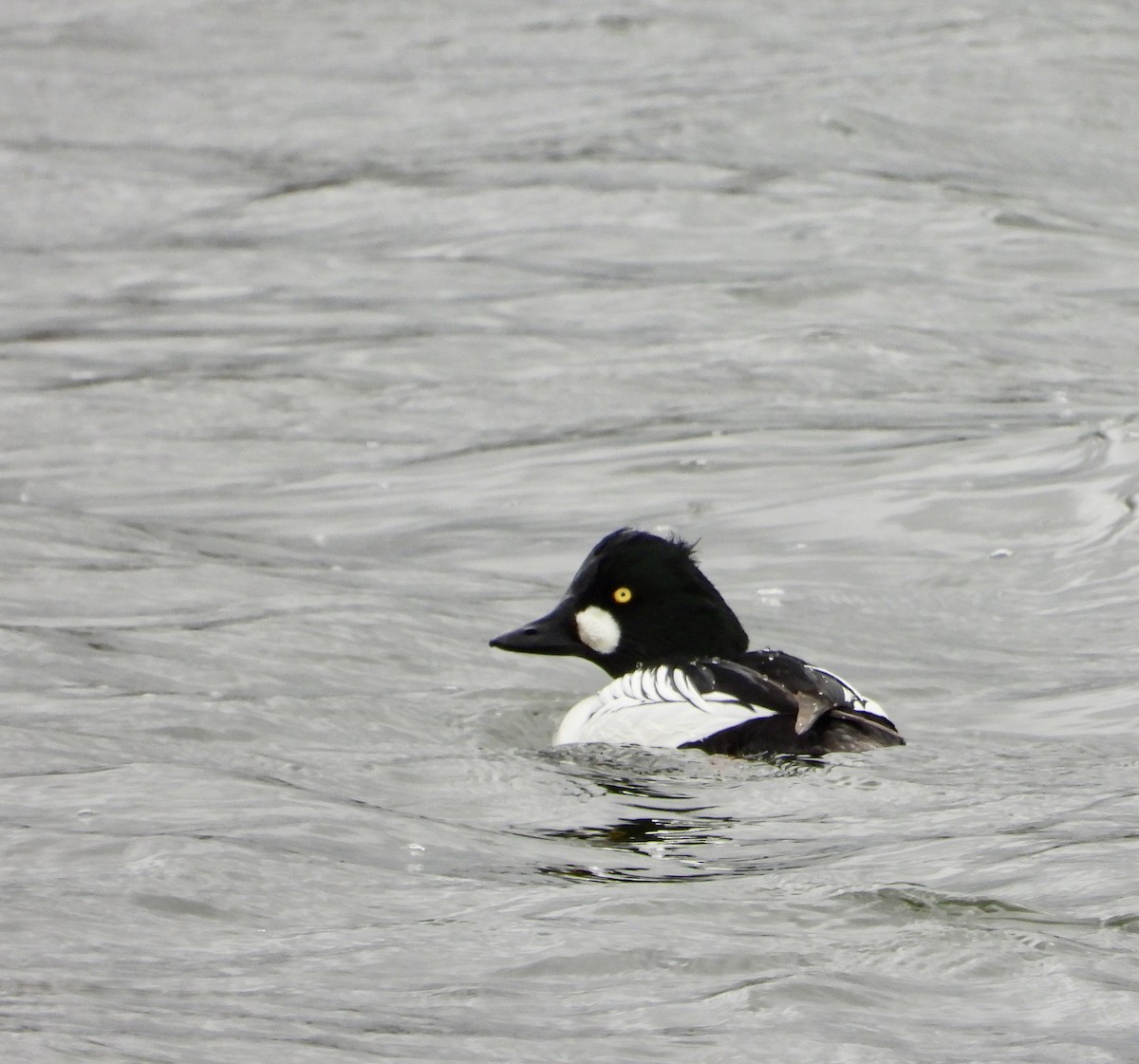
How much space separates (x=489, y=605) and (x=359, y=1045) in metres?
4.17

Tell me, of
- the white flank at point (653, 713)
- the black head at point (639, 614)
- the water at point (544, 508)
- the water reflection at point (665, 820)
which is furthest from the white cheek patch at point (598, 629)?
the water reflection at point (665, 820)

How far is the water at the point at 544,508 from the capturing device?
4.29 meters

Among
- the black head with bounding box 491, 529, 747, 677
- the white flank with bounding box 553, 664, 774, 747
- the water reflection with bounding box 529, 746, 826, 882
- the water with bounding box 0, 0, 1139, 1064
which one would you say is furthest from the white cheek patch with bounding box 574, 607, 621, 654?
the water reflection with bounding box 529, 746, 826, 882

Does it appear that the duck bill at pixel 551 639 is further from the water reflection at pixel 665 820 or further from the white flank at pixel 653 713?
the water reflection at pixel 665 820

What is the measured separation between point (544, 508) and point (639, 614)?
8.43 ft

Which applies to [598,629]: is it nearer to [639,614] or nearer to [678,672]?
[639,614]

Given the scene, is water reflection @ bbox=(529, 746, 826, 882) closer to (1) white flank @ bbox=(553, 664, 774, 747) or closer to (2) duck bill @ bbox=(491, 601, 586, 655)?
(1) white flank @ bbox=(553, 664, 774, 747)

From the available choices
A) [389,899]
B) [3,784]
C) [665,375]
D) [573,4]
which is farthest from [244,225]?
[389,899]

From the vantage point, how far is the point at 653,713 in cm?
621

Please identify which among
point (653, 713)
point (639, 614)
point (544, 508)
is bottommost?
point (544, 508)

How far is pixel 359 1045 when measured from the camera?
12.8 ft

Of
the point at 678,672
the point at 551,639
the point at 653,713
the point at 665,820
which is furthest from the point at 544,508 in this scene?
the point at 665,820

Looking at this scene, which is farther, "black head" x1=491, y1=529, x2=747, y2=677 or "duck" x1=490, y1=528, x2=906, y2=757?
"black head" x1=491, y1=529, x2=747, y2=677

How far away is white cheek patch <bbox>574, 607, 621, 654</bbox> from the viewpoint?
6.72 metres
